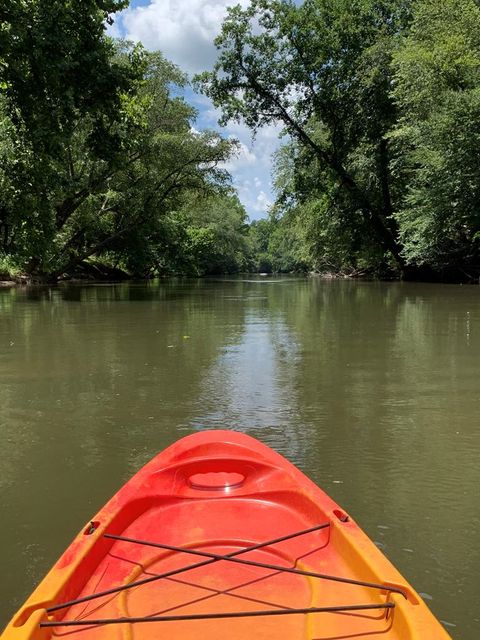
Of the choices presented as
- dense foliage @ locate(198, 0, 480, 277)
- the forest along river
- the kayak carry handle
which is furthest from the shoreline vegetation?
the kayak carry handle

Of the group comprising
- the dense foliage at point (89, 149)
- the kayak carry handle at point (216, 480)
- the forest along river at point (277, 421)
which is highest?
the dense foliage at point (89, 149)

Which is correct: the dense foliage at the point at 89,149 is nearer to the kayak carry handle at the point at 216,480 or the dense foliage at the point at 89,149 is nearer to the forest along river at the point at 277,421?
the forest along river at the point at 277,421

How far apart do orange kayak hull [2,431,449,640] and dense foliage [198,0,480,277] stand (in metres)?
21.8

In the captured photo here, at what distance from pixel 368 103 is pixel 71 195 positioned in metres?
15.8

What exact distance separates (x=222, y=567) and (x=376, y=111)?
2886 cm

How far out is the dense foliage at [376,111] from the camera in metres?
22.0

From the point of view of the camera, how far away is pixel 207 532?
277 cm

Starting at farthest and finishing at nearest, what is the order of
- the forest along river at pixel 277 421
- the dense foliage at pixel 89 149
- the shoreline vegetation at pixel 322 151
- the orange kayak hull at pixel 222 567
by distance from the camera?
the shoreline vegetation at pixel 322 151 < the dense foliage at pixel 89 149 < the forest along river at pixel 277 421 < the orange kayak hull at pixel 222 567

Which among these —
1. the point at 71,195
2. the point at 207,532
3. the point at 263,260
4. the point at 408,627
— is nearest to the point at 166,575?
the point at 207,532

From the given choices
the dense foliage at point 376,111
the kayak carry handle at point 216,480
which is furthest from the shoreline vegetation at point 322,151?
the kayak carry handle at point 216,480

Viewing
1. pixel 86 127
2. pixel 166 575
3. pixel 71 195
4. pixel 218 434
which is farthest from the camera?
pixel 71 195

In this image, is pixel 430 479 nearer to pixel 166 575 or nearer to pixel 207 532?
pixel 207 532

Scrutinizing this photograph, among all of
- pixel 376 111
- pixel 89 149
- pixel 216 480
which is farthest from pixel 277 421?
pixel 376 111

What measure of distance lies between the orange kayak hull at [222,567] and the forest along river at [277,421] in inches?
20.2
